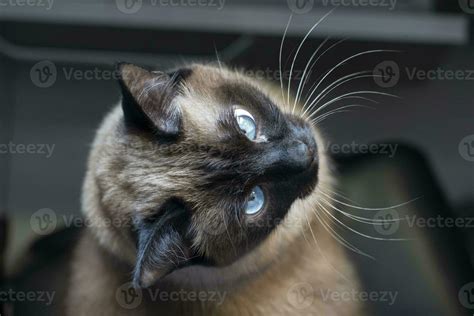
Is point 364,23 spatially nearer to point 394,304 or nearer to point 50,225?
point 394,304

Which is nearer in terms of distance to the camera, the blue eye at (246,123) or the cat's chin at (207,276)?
the blue eye at (246,123)

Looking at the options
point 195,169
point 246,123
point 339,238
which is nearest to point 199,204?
point 195,169

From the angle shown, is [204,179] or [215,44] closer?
[204,179]

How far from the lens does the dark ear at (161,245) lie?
3.15ft

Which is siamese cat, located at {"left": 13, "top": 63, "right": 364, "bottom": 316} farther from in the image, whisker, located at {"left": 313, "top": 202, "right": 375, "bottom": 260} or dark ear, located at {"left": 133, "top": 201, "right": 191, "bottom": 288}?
whisker, located at {"left": 313, "top": 202, "right": 375, "bottom": 260}

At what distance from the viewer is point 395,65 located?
1.78 m

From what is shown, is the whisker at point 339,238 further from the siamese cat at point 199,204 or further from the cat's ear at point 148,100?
the cat's ear at point 148,100

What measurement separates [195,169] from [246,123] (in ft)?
0.47

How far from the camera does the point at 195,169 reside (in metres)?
1.05

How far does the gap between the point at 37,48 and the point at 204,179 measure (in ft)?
3.52

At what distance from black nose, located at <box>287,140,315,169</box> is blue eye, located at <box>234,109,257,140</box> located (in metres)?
0.08

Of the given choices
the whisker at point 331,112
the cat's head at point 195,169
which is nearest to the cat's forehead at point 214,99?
the cat's head at point 195,169

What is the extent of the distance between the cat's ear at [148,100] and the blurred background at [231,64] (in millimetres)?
689

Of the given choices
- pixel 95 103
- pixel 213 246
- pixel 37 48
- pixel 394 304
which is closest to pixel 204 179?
pixel 213 246
